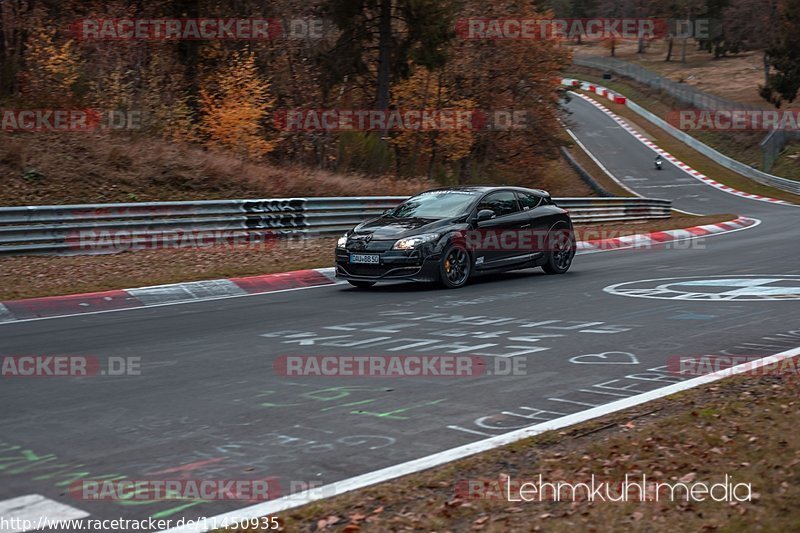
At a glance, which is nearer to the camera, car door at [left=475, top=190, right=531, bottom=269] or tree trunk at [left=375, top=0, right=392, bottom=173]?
car door at [left=475, top=190, right=531, bottom=269]

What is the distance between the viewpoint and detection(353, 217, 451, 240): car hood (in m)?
14.6

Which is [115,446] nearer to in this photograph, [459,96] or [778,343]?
[778,343]

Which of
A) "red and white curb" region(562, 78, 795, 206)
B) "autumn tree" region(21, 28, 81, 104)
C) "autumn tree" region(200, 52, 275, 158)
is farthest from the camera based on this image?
"red and white curb" region(562, 78, 795, 206)

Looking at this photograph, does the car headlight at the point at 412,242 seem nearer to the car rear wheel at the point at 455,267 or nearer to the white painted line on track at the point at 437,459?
the car rear wheel at the point at 455,267

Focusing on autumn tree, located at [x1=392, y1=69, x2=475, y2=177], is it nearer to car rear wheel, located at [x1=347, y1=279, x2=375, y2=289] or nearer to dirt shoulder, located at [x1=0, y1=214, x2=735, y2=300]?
dirt shoulder, located at [x1=0, y1=214, x2=735, y2=300]

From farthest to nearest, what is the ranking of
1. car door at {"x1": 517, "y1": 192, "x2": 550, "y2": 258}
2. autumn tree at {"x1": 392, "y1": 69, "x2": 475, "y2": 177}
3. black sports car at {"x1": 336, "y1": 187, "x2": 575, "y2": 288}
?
autumn tree at {"x1": 392, "y1": 69, "x2": 475, "y2": 177}, car door at {"x1": 517, "y1": 192, "x2": 550, "y2": 258}, black sports car at {"x1": 336, "y1": 187, "x2": 575, "y2": 288}

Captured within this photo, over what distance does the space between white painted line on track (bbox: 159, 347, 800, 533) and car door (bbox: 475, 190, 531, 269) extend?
7314 millimetres

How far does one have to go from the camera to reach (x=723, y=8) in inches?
3905

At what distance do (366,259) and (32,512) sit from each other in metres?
9.92

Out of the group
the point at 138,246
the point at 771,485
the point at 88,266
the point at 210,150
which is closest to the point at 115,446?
the point at 771,485

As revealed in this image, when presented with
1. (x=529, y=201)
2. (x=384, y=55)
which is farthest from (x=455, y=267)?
(x=384, y=55)

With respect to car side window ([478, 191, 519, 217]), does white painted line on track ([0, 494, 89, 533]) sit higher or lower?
lower

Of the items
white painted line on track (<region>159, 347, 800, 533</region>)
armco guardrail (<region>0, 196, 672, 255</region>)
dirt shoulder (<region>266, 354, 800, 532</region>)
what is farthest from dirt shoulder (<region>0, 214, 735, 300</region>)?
dirt shoulder (<region>266, 354, 800, 532</region>)

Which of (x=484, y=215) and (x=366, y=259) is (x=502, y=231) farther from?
(x=366, y=259)
